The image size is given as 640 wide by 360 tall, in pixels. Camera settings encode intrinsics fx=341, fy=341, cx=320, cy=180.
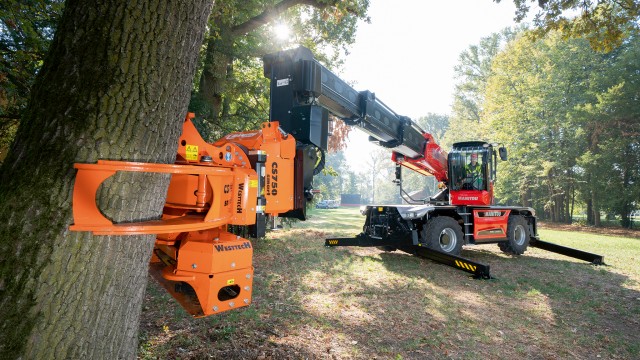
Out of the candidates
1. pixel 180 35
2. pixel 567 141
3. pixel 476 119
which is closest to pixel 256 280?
pixel 180 35

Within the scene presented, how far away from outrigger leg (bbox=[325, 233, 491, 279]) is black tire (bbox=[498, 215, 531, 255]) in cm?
343

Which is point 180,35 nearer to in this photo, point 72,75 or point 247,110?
point 72,75

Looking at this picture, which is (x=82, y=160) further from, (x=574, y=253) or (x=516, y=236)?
(x=516, y=236)

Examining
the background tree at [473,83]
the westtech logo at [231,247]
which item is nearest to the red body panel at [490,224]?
the westtech logo at [231,247]

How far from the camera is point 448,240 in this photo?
27.2 ft

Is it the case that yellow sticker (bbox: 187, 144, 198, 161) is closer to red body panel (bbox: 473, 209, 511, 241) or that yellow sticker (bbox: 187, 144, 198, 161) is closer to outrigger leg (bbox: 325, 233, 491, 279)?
outrigger leg (bbox: 325, 233, 491, 279)

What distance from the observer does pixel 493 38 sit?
129 feet

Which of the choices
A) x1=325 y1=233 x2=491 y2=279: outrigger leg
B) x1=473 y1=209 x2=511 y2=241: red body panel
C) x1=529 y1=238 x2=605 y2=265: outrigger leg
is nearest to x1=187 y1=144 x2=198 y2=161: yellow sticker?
x1=325 y1=233 x2=491 y2=279: outrigger leg

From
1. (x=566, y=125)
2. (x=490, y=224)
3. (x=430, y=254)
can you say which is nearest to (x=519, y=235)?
(x=490, y=224)

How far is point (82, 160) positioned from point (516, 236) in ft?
35.9

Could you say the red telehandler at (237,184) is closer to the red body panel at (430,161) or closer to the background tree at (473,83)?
the red body panel at (430,161)

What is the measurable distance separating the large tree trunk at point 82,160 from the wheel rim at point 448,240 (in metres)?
7.47

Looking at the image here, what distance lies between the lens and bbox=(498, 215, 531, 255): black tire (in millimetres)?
9531

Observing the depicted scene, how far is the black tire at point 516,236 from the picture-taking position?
9531mm
